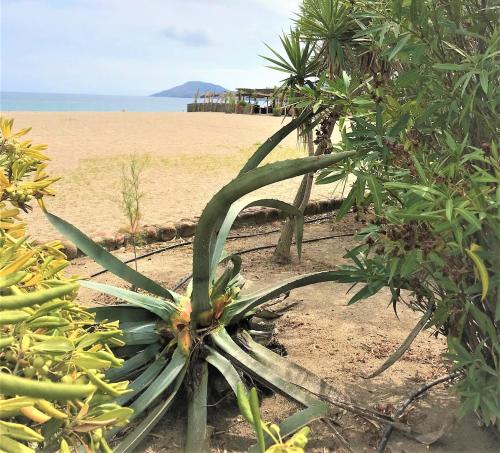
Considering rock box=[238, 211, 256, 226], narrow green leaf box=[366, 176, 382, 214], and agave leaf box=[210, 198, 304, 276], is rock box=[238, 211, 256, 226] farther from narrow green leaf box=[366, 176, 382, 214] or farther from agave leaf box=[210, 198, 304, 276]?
narrow green leaf box=[366, 176, 382, 214]

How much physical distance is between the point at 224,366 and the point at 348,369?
678 mm

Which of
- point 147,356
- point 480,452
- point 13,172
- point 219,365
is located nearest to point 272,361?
point 219,365

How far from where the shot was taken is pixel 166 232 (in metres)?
4.32

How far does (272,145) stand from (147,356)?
3.10 ft

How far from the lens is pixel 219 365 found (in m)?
1.73

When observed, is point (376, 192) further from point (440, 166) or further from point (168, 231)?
point (168, 231)

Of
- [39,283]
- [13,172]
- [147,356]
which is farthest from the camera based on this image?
[147,356]

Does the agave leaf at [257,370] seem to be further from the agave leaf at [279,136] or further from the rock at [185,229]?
the rock at [185,229]

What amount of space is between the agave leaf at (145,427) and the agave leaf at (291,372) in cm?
31

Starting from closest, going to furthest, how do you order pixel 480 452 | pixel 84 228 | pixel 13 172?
pixel 13 172 < pixel 480 452 < pixel 84 228

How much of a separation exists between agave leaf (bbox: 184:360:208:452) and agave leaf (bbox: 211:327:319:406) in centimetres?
11

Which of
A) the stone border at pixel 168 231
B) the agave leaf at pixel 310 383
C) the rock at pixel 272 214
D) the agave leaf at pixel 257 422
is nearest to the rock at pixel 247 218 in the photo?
the stone border at pixel 168 231

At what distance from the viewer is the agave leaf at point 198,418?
1577mm

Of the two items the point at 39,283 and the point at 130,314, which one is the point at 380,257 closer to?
the point at 130,314
